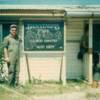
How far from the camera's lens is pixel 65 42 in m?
18.8

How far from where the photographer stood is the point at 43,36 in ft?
61.0

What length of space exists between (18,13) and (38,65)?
189 cm

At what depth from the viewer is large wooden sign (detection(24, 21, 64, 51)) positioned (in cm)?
1850

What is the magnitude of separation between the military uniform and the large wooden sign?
70.4 inches

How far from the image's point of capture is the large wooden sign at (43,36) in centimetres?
1850

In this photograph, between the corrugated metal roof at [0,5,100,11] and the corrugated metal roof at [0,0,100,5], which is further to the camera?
the corrugated metal roof at [0,0,100,5]

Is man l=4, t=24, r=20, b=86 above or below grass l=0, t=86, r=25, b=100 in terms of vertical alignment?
above

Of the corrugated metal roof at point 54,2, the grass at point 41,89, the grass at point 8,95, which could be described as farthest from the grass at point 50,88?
the corrugated metal roof at point 54,2

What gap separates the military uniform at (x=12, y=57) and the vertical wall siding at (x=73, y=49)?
3.66 metres

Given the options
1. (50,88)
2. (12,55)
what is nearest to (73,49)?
(50,88)

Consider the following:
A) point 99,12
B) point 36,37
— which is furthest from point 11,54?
point 99,12

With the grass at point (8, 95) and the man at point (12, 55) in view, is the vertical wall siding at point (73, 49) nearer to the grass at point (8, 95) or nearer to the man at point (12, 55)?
the man at point (12, 55)

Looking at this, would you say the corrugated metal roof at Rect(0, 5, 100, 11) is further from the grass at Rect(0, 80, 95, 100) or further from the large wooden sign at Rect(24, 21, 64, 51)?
the grass at Rect(0, 80, 95, 100)

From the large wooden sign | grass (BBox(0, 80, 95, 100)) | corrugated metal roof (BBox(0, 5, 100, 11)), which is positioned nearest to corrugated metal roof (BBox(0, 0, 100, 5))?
corrugated metal roof (BBox(0, 5, 100, 11))
